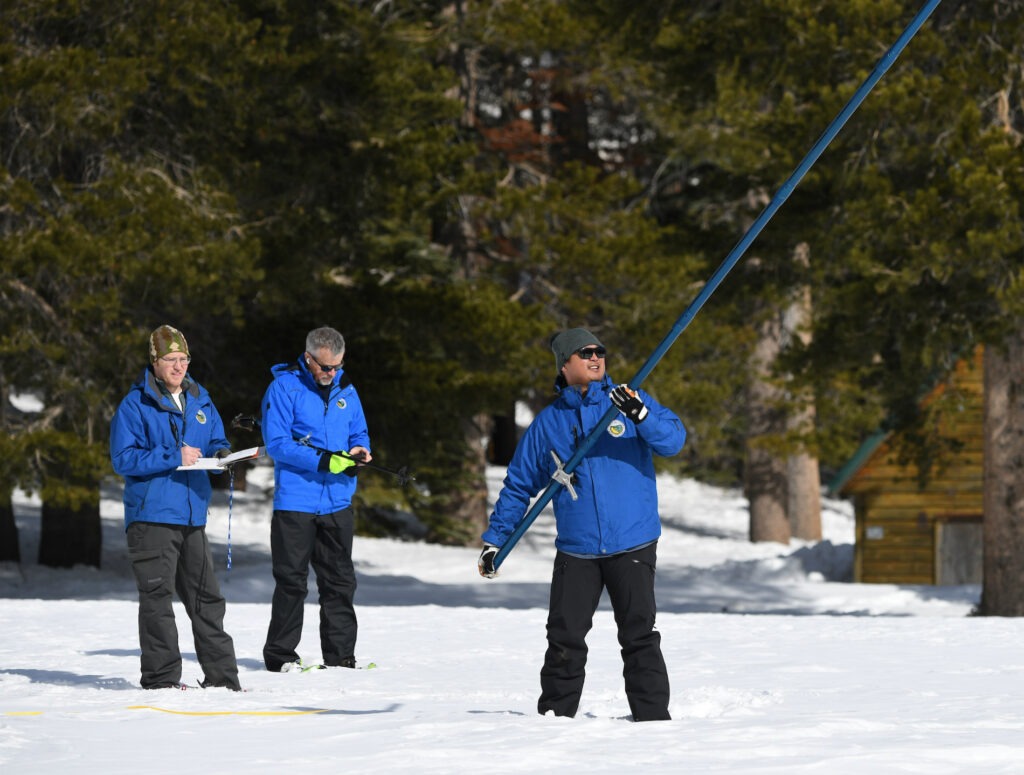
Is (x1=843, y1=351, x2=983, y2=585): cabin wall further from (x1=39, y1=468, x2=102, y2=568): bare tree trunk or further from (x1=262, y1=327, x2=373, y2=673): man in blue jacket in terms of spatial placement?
(x1=262, y1=327, x2=373, y2=673): man in blue jacket

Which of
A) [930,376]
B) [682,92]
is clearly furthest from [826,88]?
[930,376]

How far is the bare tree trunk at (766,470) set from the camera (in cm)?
3041

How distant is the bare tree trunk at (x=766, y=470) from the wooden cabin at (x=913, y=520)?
5170 mm

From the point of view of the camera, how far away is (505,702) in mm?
7340

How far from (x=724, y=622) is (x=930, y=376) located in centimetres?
647

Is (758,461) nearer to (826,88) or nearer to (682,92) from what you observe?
(682,92)

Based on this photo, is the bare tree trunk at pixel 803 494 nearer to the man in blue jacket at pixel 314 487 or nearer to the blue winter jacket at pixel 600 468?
the man in blue jacket at pixel 314 487

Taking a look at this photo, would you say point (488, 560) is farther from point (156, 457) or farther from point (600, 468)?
point (156, 457)

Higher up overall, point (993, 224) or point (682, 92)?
point (682, 92)

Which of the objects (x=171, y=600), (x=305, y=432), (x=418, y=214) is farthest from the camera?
(x=418, y=214)

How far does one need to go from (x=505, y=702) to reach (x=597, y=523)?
1.41m

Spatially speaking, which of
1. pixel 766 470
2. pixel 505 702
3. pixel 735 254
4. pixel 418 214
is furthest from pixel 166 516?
pixel 766 470

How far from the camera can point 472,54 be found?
26.2 metres

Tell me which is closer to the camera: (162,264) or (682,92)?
(162,264)
